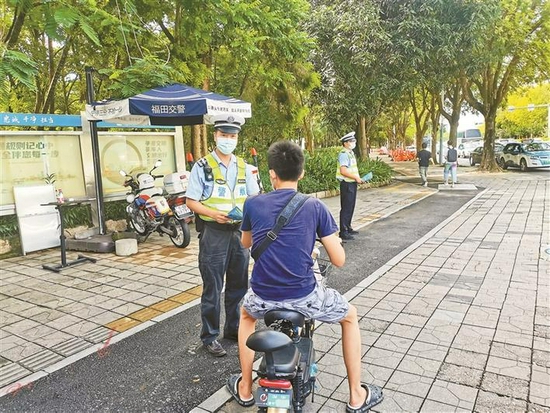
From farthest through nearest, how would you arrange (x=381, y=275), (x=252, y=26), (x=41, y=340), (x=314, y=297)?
(x=252, y=26) → (x=381, y=275) → (x=41, y=340) → (x=314, y=297)

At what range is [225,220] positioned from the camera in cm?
317

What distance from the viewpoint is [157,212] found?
707cm

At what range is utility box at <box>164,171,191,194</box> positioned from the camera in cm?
803

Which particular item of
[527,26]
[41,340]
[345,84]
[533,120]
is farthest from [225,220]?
[533,120]

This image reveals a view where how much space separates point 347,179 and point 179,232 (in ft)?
9.63

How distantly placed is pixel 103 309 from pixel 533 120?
54667mm

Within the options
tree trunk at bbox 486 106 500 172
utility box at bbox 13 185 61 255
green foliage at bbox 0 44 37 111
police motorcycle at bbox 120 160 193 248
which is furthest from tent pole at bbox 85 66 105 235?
tree trunk at bbox 486 106 500 172

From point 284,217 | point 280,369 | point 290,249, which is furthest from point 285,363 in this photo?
point 284,217

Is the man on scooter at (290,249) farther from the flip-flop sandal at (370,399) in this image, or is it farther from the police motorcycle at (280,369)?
the flip-flop sandal at (370,399)

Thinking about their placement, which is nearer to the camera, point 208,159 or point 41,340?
point 208,159

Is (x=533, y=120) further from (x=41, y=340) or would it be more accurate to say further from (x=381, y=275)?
(x=41, y=340)

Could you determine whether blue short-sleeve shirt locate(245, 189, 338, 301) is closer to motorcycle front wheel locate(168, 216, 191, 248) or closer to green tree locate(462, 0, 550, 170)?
motorcycle front wheel locate(168, 216, 191, 248)

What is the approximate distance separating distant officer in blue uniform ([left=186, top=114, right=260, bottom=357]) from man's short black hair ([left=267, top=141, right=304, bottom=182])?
972mm

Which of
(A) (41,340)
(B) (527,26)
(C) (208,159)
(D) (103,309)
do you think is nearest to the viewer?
(C) (208,159)
